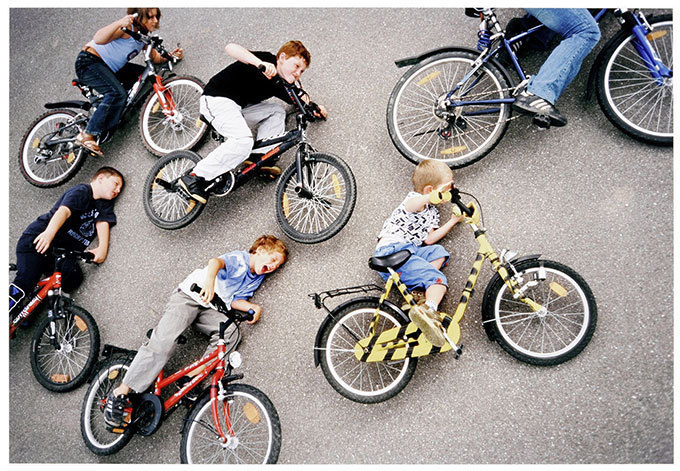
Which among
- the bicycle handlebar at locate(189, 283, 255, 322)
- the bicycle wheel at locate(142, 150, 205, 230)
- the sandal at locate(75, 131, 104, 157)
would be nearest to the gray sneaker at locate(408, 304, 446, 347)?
the bicycle handlebar at locate(189, 283, 255, 322)

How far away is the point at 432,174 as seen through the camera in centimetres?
287

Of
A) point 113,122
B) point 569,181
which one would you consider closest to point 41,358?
point 113,122

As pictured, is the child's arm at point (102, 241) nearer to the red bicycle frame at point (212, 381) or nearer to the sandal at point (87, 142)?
the sandal at point (87, 142)

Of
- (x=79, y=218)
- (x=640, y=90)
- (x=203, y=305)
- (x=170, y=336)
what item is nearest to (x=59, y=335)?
(x=79, y=218)

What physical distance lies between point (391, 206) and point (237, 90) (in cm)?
158

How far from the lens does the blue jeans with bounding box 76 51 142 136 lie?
3.84 metres

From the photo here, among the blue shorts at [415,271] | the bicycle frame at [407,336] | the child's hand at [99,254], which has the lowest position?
the bicycle frame at [407,336]

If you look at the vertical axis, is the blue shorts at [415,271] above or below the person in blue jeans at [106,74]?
below

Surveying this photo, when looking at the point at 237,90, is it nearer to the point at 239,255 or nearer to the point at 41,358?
the point at 239,255

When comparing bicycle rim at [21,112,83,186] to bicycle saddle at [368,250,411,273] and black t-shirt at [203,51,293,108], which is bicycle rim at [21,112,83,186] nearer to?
black t-shirt at [203,51,293,108]

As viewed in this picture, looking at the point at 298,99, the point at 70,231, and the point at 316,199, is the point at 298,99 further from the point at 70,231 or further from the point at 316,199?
the point at 70,231

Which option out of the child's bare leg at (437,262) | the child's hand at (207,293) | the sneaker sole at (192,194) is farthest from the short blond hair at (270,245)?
the child's bare leg at (437,262)

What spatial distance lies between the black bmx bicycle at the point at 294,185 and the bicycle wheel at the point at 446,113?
61 centimetres

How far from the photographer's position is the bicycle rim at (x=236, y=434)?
3047mm
